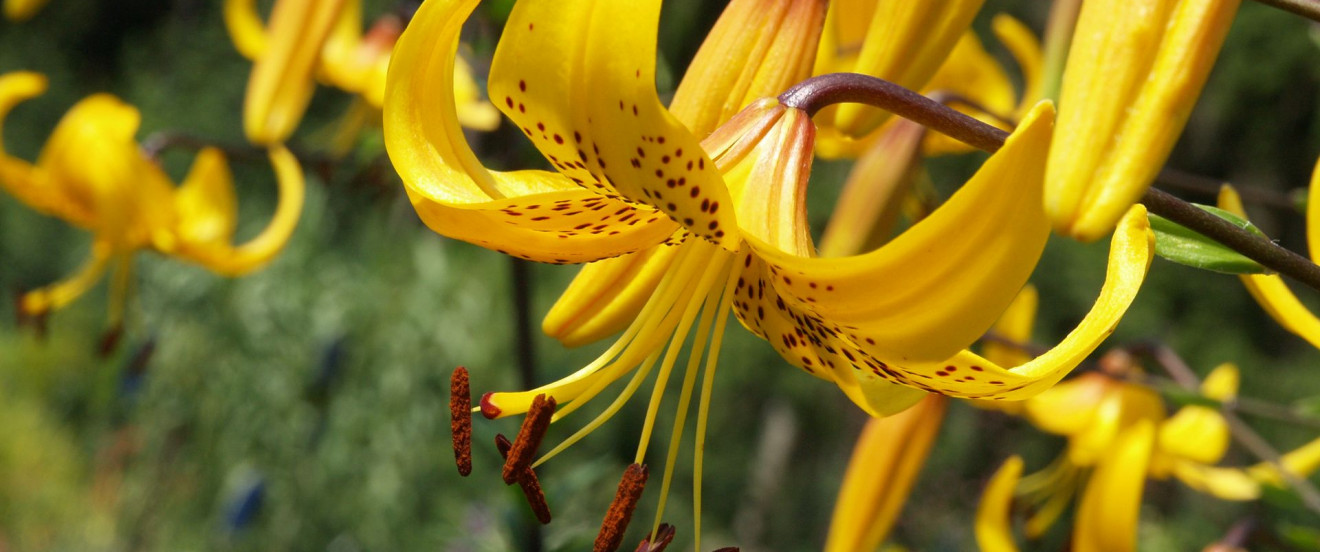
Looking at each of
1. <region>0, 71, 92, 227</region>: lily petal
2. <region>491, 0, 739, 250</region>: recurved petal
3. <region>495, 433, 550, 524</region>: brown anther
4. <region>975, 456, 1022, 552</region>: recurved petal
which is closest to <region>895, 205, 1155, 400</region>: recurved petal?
<region>491, 0, 739, 250</region>: recurved petal

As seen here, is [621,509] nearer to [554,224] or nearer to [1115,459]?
[554,224]

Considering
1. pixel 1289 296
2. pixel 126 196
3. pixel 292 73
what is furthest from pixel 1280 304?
pixel 126 196

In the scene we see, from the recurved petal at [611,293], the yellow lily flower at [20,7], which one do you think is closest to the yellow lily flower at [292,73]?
the yellow lily flower at [20,7]

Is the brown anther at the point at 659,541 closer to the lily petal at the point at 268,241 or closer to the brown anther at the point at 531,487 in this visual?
the brown anther at the point at 531,487

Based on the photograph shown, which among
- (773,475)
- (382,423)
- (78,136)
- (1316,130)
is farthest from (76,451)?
(1316,130)

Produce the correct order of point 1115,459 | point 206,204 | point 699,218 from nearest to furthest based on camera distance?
A: 1. point 699,218
2. point 1115,459
3. point 206,204

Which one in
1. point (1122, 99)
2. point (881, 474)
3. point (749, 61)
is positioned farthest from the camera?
point (881, 474)

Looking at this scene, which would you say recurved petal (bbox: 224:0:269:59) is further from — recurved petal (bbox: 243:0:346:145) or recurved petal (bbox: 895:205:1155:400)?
recurved petal (bbox: 895:205:1155:400)
